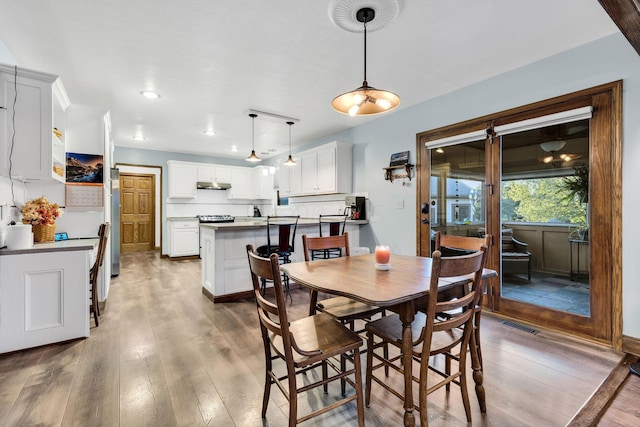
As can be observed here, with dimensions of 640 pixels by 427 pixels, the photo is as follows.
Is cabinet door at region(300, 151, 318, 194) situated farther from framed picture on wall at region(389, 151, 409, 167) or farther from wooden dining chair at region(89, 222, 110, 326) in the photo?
wooden dining chair at region(89, 222, 110, 326)

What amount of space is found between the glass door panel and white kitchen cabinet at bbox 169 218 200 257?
5.95 metres

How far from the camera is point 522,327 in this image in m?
2.83

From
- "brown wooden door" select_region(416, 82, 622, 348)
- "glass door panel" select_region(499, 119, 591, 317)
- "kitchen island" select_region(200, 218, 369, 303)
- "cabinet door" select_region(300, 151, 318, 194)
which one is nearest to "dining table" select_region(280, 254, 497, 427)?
"brown wooden door" select_region(416, 82, 622, 348)

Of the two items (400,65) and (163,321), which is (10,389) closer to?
(163,321)

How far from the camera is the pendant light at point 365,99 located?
194 cm

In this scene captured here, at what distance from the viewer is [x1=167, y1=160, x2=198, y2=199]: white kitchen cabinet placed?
6.64 m

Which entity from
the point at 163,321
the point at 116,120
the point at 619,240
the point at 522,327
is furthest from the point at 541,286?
the point at 116,120

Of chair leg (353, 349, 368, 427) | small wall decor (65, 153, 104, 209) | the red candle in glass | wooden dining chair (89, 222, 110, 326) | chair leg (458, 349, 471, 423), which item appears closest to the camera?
chair leg (353, 349, 368, 427)

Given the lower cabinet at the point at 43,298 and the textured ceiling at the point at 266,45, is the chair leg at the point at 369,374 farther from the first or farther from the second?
the lower cabinet at the point at 43,298

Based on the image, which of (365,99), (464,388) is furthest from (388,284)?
(365,99)

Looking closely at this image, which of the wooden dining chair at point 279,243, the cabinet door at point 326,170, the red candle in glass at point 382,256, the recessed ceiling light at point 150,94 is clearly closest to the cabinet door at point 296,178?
the cabinet door at point 326,170

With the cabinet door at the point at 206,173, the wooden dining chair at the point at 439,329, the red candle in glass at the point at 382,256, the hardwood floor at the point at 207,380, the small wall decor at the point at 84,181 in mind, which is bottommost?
the hardwood floor at the point at 207,380

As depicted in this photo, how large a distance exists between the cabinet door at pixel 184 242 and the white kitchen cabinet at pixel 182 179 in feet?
2.66

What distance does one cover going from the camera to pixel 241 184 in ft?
25.0
